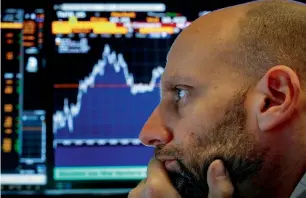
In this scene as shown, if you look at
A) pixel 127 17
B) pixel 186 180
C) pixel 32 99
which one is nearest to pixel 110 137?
pixel 32 99

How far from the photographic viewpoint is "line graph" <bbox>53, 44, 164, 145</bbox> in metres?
1.76

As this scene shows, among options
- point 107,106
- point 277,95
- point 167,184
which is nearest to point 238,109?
point 277,95

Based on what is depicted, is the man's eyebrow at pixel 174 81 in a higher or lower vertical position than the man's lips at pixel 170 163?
higher

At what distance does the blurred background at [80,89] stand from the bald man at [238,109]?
81 cm

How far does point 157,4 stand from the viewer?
1.81m

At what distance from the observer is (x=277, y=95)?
34.8 inches

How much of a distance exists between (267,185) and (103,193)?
0.91 meters

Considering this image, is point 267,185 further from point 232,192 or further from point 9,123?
point 9,123

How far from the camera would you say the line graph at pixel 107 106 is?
1764 millimetres

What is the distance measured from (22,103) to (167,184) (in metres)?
0.93

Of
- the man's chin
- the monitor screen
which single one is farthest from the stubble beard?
the monitor screen

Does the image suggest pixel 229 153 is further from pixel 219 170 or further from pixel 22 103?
pixel 22 103

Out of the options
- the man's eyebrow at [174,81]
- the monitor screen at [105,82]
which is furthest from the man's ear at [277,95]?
the monitor screen at [105,82]

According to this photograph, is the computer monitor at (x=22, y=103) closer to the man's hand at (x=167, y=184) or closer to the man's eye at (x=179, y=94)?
the man's hand at (x=167, y=184)
